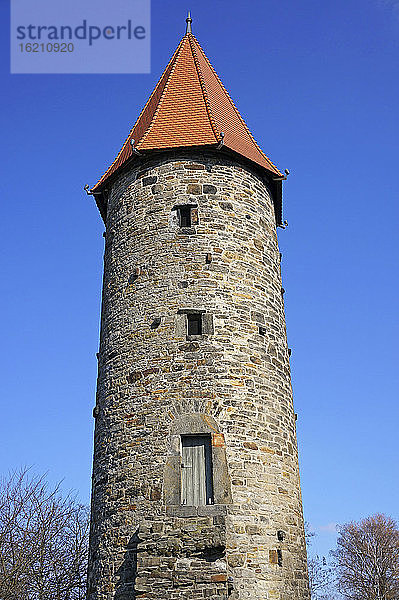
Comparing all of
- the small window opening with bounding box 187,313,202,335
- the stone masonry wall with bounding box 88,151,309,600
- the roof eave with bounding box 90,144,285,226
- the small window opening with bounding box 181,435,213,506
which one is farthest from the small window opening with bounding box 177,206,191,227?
the small window opening with bounding box 181,435,213,506

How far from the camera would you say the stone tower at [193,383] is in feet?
33.0

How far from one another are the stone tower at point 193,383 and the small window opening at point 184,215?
0.08ft

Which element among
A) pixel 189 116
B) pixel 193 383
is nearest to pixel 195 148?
pixel 189 116

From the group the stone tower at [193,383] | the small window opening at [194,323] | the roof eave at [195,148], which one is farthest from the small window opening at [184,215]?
the small window opening at [194,323]

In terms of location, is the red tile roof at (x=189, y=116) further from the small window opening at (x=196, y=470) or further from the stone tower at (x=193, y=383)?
the small window opening at (x=196, y=470)

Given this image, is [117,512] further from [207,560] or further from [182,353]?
[182,353]

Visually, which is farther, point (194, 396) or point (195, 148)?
point (195, 148)

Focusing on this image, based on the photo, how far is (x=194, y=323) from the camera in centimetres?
1174

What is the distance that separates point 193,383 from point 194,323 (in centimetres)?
119

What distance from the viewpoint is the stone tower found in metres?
10.1

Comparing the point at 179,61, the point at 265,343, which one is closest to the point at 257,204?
→ the point at 265,343

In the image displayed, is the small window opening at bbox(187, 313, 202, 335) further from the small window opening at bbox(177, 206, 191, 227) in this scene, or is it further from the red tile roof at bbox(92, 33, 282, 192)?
the red tile roof at bbox(92, 33, 282, 192)

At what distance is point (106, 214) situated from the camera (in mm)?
15023

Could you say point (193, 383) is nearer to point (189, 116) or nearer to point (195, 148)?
point (195, 148)
